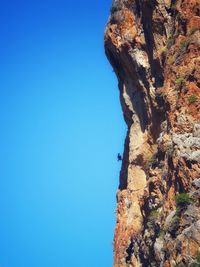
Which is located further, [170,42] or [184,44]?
[170,42]

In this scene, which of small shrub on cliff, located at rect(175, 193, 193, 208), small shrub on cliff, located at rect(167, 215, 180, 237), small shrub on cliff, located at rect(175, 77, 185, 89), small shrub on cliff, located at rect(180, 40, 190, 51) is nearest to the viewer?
small shrub on cliff, located at rect(175, 193, 193, 208)

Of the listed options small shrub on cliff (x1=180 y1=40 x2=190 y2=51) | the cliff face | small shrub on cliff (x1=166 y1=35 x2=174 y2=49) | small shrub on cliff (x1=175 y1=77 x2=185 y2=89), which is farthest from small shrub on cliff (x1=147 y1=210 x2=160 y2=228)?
small shrub on cliff (x1=166 y1=35 x2=174 y2=49)

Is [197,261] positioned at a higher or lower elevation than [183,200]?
lower

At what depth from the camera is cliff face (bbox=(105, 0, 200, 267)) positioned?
110 ft

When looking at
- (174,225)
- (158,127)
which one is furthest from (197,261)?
(158,127)

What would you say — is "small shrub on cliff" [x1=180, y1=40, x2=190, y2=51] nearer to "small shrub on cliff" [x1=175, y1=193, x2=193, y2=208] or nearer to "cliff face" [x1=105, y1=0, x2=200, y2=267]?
"cliff face" [x1=105, y1=0, x2=200, y2=267]

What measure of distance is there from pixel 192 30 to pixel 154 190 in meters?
13.8

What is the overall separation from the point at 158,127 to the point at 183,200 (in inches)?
582

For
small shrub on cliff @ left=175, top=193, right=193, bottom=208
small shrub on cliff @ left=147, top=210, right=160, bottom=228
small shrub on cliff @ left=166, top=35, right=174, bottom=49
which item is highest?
small shrub on cliff @ left=166, top=35, right=174, bottom=49

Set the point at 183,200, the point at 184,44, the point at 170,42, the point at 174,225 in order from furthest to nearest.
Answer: the point at 170,42, the point at 184,44, the point at 183,200, the point at 174,225

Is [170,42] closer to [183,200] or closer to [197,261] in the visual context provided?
[183,200]

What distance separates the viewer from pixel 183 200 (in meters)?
33.2

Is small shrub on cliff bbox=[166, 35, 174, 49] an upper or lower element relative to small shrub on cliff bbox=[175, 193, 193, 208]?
upper

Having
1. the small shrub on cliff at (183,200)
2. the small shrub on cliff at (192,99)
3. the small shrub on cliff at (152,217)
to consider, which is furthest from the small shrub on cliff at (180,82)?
the small shrub on cliff at (152,217)
